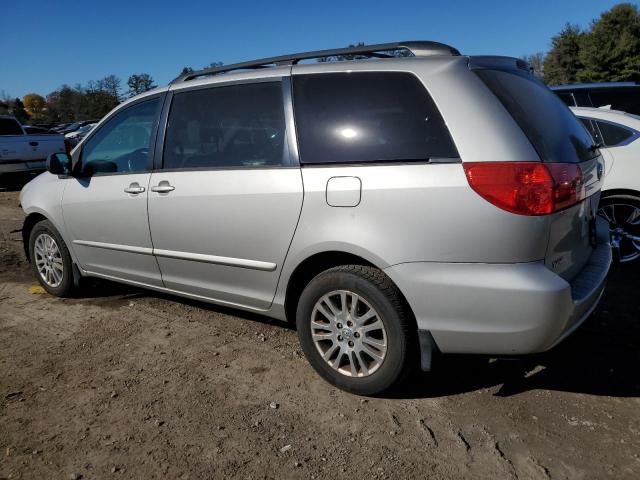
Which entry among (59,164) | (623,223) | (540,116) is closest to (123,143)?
(59,164)

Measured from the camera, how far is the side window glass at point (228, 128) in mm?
3334

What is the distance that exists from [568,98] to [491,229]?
502 cm

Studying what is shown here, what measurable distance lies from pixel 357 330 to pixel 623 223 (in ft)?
12.3

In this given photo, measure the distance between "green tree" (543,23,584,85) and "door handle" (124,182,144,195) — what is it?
4897 cm

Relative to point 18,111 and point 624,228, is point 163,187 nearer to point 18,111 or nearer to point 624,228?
point 624,228

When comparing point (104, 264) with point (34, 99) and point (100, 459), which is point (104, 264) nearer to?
point (100, 459)

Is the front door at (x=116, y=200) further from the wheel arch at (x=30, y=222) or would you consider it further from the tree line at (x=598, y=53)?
the tree line at (x=598, y=53)

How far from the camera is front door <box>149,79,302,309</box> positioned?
323cm

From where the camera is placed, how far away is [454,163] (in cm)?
263

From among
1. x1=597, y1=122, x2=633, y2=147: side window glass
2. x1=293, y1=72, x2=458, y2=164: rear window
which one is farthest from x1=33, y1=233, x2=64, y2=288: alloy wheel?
x1=597, y1=122, x2=633, y2=147: side window glass

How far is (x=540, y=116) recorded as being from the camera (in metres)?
2.90

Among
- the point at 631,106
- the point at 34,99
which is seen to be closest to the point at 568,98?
the point at 631,106

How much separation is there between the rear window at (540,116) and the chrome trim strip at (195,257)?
1.59 metres

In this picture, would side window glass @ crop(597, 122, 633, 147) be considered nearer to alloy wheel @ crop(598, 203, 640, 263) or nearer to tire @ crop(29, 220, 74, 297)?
alloy wheel @ crop(598, 203, 640, 263)
